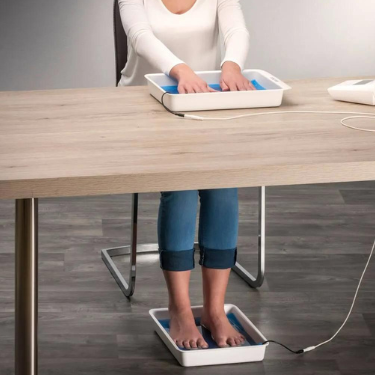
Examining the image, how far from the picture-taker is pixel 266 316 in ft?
8.00

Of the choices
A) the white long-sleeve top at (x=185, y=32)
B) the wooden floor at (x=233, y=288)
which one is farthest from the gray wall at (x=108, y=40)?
the white long-sleeve top at (x=185, y=32)

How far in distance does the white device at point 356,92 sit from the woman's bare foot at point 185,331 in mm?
692

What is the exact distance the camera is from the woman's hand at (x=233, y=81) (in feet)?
6.72

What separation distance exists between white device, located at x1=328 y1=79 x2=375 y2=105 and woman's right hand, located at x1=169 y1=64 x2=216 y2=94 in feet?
1.05

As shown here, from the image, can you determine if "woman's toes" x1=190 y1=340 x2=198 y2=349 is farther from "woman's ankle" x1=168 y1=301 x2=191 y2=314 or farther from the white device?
the white device

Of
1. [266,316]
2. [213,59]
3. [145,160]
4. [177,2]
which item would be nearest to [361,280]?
[266,316]

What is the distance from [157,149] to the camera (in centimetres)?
165

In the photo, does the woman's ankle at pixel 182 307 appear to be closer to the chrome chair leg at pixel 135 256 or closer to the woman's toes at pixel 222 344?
the woman's toes at pixel 222 344

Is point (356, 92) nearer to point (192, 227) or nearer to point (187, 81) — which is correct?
point (187, 81)

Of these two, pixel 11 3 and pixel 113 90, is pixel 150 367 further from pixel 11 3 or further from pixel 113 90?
pixel 11 3

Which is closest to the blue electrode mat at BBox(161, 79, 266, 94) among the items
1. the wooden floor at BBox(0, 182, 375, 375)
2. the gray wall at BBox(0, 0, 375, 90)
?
the wooden floor at BBox(0, 182, 375, 375)

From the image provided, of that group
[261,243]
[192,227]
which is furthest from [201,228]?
[261,243]

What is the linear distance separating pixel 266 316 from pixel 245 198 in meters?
1.11

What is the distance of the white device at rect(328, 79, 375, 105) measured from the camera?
2.02 metres
